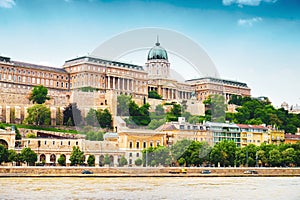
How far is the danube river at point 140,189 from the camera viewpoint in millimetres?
36219

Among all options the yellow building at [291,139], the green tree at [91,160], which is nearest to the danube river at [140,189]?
the green tree at [91,160]

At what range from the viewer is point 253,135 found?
256 feet

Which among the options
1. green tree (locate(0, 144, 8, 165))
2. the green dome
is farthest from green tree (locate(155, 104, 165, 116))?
green tree (locate(0, 144, 8, 165))

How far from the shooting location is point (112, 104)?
273ft

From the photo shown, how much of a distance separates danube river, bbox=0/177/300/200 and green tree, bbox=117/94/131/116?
34.4 m

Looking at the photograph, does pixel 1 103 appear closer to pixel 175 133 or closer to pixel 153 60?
pixel 175 133

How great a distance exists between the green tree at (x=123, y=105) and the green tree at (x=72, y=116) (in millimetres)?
6350

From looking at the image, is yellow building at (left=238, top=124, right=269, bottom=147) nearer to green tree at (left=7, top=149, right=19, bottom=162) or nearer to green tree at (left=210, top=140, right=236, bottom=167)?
green tree at (left=210, top=140, right=236, bottom=167)

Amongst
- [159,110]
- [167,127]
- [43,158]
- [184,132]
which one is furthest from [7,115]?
[159,110]

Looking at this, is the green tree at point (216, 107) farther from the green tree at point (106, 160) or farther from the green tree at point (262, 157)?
the green tree at point (106, 160)

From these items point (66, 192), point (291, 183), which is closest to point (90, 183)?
point (66, 192)

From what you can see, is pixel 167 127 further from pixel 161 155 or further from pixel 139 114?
pixel 139 114

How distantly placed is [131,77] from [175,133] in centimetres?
3116

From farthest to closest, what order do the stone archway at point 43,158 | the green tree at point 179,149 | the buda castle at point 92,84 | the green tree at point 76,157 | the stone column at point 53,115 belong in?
the buda castle at point 92,84 → the stone column at point 53,115 → the stone archway at point 43,158 → the green tree at point 179,149 → the green tree at point 76,157
